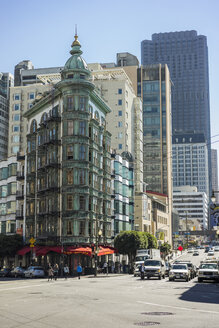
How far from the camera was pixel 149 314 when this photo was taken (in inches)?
717

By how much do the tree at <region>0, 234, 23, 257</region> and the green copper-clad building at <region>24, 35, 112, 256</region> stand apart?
163cm

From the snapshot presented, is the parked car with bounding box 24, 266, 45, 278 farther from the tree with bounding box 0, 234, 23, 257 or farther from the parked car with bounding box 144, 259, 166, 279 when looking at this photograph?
the tree with bounding box 0, 234, 23, 257

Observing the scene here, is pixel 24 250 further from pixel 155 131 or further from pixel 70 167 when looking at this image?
pixel 155 131

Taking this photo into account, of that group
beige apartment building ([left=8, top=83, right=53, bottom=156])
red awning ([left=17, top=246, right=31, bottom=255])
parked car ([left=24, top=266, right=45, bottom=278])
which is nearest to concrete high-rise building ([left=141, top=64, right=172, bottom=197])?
beige apartment building ([left=8, top=83, right=53, bottom=156])

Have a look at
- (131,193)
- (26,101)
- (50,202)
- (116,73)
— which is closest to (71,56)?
(50,202)

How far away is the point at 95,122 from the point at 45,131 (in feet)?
26.3

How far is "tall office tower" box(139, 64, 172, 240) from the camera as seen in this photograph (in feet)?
516

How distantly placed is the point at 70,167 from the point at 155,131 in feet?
316

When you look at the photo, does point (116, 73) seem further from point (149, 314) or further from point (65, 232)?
point (149, 314)

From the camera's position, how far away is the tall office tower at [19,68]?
157 meters

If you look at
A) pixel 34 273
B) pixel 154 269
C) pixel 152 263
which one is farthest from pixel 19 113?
pixel 154 269

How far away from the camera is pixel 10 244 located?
71.8 meters

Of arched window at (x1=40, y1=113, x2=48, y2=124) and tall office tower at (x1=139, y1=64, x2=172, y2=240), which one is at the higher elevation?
tall office tower at (x1=139, y1=64, x2=172, y2=240)

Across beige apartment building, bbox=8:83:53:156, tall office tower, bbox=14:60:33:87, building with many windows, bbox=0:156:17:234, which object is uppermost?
tall office tower, bbox=14:60:33:87
